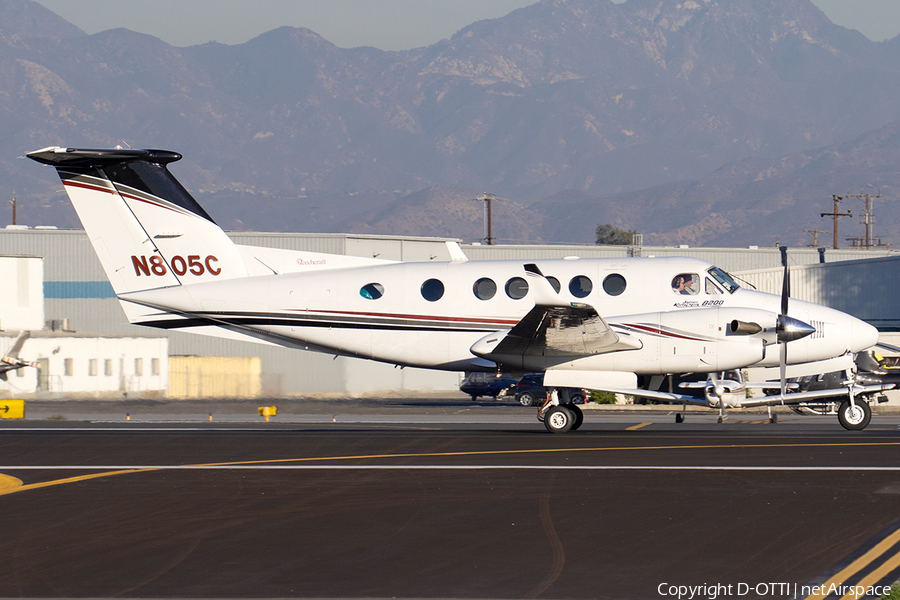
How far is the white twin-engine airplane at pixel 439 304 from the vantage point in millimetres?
18859

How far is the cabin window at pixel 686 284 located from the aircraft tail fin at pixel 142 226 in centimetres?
891

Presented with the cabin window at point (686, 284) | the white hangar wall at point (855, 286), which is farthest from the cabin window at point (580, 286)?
the white hangar wall at point (855, 286)

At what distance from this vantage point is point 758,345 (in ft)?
61.5

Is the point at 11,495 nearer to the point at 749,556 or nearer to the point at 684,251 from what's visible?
the point at 749,556

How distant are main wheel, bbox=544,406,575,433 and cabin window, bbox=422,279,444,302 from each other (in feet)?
10.6

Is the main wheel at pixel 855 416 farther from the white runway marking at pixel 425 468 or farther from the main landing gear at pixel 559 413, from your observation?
the white runway marking at pixel 425 468

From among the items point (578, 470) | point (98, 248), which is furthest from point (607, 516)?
point (98, 248)

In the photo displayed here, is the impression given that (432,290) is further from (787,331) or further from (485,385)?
(485,385)

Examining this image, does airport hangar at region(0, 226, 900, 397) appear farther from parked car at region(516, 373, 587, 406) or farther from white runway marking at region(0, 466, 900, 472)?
white runway marking at region(0, 466, 900, 472)

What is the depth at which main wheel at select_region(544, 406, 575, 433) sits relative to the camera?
19375 millimetres

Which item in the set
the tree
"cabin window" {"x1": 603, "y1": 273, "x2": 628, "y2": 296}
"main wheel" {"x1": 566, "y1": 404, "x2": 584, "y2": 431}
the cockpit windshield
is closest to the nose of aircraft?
the cockpit windshield

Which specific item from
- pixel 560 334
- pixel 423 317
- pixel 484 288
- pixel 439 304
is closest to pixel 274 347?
pixel 423 317

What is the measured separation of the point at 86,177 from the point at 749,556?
16.0 metres

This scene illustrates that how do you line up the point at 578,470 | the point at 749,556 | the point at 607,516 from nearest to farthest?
1. the point at 749,556
2. the point at 607,516
3. the point at 578,470
